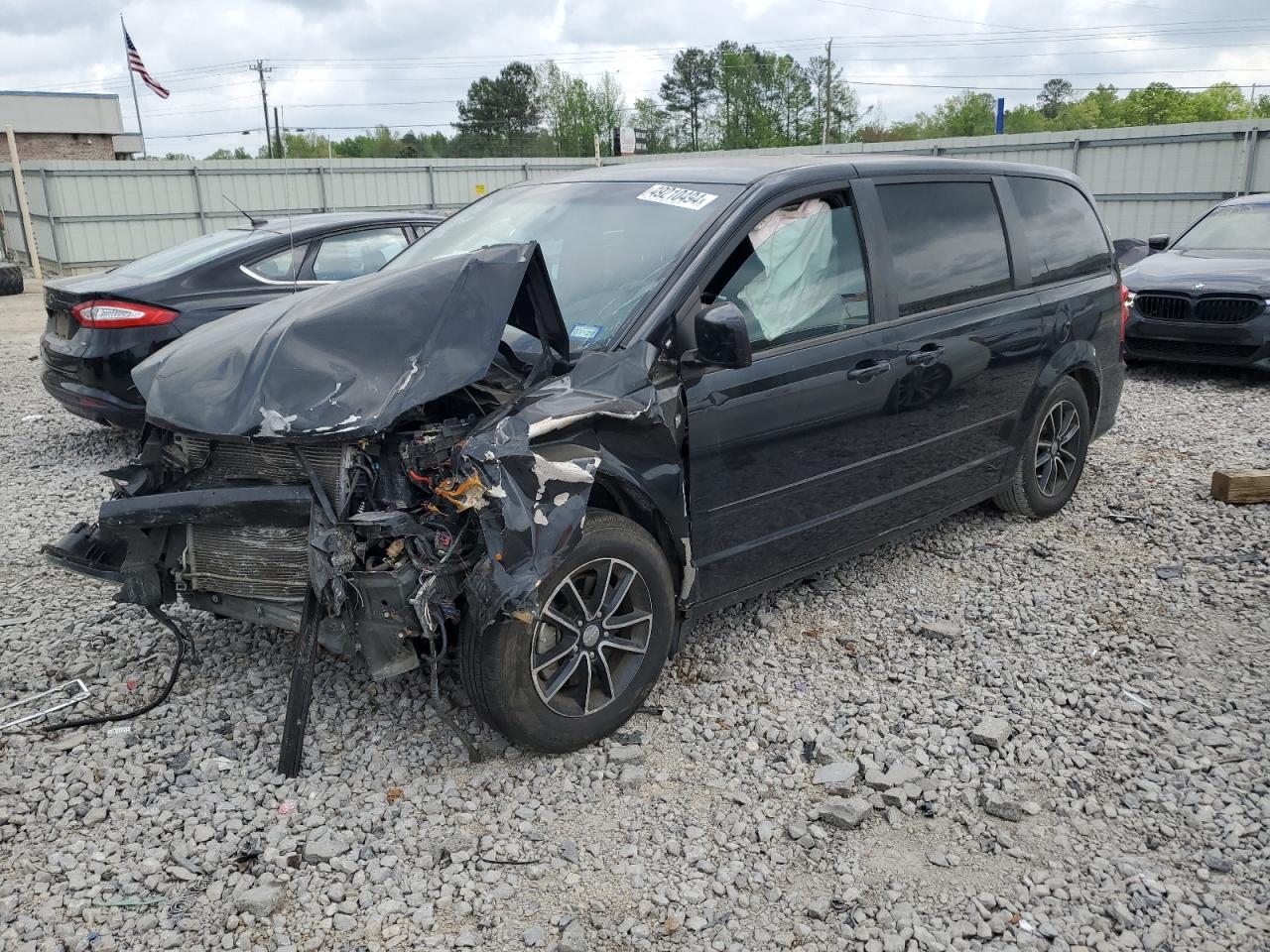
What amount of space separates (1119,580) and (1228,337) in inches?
203

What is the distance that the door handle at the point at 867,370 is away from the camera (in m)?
4.04

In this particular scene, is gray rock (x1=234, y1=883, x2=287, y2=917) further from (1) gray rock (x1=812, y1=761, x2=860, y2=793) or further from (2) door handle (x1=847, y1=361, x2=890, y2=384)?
→ (2) door handle (x1=847, y1=361, x2=890, y2=384)

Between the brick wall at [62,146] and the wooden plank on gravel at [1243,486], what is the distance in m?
51.1

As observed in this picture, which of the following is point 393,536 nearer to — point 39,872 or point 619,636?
point 619,636

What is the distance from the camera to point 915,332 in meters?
4.31

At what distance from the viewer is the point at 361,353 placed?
3145 mm

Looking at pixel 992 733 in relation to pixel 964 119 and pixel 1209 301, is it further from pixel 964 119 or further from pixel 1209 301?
pixel 964 119

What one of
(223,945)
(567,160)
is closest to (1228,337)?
(223,945)

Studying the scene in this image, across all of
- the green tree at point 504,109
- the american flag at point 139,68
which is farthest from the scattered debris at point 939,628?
the green tree at point 504,109

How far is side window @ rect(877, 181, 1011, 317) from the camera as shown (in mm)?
4316

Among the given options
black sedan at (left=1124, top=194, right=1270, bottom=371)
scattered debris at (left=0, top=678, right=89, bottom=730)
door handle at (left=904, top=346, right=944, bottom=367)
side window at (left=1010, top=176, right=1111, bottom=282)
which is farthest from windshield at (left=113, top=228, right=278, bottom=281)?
black sedan at (left=1124, top=194, right=1270, bottom=371)

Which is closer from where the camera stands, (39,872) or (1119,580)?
(39,872)

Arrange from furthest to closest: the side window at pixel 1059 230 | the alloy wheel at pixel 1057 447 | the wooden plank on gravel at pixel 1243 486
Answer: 1. the wooden plank on gravel at pixel 1243 486
2. the alloy wheel at pixel 1057 447
3. the side window at pixel 1059 230

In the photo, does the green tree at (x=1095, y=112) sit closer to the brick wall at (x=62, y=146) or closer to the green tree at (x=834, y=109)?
the green tree at (x=834, y=109)
